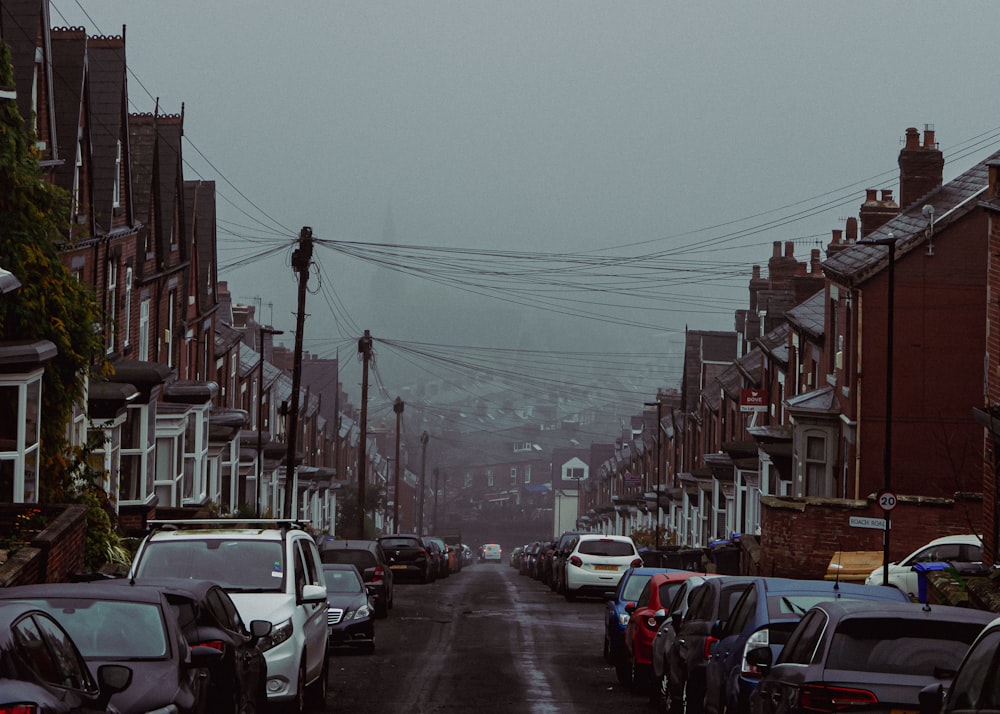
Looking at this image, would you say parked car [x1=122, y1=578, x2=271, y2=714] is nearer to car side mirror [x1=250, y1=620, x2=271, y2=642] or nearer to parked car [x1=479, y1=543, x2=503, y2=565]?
→ car side mirror [x1=250, y1=620, x2=271, y2=642]

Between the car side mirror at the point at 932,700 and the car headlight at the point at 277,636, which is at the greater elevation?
the car side mirror at the point at 932,700

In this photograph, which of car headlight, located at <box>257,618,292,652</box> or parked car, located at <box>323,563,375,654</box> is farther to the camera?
parked car, located at <box>323,563,375,654</box>

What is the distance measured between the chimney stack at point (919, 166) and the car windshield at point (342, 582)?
79.4 feet

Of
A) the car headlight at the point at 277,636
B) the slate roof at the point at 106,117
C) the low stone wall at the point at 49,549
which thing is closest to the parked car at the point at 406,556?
the slate roof at the point at 106,117

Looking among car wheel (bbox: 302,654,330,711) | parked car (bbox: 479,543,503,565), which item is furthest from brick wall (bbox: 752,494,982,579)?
parked car (bbox: 479,543,503,565)

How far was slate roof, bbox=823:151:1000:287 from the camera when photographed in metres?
38.1

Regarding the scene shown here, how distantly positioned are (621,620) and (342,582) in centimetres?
527

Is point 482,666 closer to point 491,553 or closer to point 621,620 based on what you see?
point 621,620

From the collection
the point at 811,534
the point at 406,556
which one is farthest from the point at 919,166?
the point at 406,556

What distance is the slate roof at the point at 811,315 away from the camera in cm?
4434

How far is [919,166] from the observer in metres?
42.6

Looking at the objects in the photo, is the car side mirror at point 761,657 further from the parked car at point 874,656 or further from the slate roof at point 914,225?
the slate roof at point 914,225

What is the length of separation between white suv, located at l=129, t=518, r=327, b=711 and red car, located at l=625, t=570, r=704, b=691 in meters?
4.25

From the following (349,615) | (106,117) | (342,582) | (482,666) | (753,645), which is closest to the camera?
(753,645)
